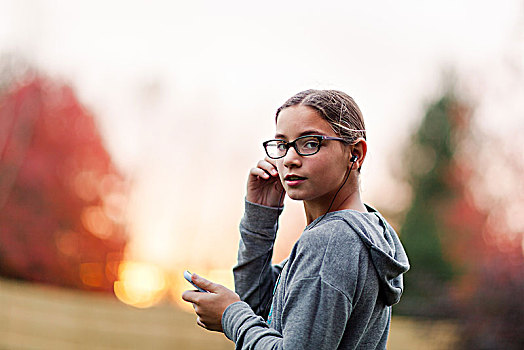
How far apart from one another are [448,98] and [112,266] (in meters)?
6.31

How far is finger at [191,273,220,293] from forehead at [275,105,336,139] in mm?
268

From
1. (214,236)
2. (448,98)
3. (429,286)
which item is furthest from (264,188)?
(448,98)

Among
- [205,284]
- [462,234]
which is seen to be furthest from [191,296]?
[462,234]

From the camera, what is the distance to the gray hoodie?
2.91 ft

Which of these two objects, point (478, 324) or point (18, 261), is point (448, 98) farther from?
point (18, 261)

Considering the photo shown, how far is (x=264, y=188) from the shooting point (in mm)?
1273

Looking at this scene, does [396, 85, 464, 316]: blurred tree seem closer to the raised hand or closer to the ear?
the raised hand

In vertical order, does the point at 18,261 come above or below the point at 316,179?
above

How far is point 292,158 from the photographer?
101cm

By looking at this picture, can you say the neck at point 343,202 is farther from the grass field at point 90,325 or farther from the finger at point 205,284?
the grass field at point 90,325

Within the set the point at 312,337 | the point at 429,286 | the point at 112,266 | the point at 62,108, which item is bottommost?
the point at 312,337

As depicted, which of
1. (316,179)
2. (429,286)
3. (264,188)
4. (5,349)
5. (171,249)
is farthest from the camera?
(171,249)

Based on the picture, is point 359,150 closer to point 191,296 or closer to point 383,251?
point 383,251

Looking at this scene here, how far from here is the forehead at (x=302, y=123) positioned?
39.8 inches
